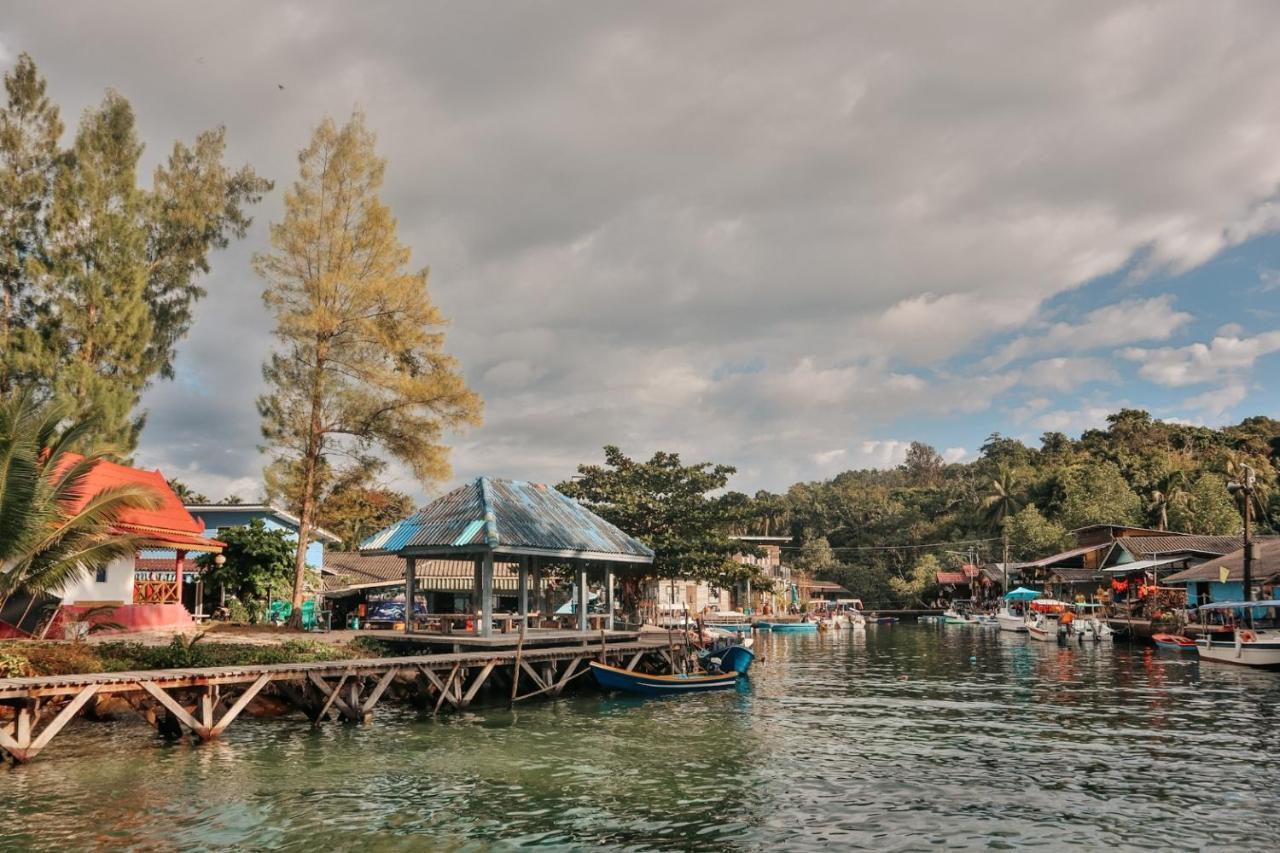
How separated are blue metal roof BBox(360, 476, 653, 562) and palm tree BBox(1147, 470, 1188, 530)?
2586 inches

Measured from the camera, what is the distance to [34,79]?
34.2 metres

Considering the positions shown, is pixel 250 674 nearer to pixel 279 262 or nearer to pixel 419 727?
pixel 419 727

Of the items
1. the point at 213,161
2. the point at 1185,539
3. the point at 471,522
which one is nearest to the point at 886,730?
the point at 471,522

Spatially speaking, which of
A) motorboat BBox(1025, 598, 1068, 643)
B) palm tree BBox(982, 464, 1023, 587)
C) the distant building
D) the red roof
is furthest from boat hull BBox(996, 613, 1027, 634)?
the distant building

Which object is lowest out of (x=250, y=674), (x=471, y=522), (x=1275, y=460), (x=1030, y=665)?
(x=1030, y=665)

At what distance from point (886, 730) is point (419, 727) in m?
12.0

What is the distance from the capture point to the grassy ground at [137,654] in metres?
19.5

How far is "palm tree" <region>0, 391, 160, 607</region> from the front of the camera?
19.0 metres

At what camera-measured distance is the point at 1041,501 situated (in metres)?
94.4

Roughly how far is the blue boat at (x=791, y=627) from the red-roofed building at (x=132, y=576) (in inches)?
2149

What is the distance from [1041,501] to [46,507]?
93694mm

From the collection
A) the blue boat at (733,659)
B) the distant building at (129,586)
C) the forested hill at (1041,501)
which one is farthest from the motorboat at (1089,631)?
the distant building at (129,586)

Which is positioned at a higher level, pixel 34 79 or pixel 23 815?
pixel 34 79

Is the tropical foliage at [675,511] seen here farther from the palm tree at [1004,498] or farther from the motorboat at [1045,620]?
the palm tree at [1004,498]
